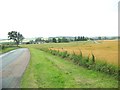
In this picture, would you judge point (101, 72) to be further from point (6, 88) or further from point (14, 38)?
point (14, 38)

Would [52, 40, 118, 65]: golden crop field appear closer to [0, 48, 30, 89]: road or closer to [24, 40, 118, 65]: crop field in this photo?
[24, 40, 118, 65]: crop field

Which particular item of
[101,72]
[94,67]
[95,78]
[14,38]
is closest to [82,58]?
[94,67]

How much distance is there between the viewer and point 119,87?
10289 millimetres

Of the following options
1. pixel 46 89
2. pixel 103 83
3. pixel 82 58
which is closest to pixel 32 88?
pixel 46 89

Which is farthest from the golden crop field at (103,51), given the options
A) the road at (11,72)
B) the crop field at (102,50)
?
the road at (11,72)

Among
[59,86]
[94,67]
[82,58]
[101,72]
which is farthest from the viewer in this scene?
[82,58]

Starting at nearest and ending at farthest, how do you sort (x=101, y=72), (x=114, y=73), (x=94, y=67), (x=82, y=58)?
(x=114, y=73)
(x=101, y=72)
(x=94, y=67)
(x=82, y=58)

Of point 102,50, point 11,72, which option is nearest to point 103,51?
point 102,50

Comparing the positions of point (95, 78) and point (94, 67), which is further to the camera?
point (94, 67)

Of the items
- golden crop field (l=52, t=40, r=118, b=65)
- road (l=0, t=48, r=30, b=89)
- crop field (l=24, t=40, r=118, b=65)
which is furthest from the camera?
crop field (l=24, t=40, r=118, b=65)

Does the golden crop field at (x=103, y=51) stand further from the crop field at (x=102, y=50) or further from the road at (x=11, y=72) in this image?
the road at (x=11, y=72)

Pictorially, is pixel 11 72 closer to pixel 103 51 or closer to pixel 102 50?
pixel 103 51

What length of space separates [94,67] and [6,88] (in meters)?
7.51

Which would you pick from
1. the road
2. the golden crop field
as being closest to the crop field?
the golden crop field
